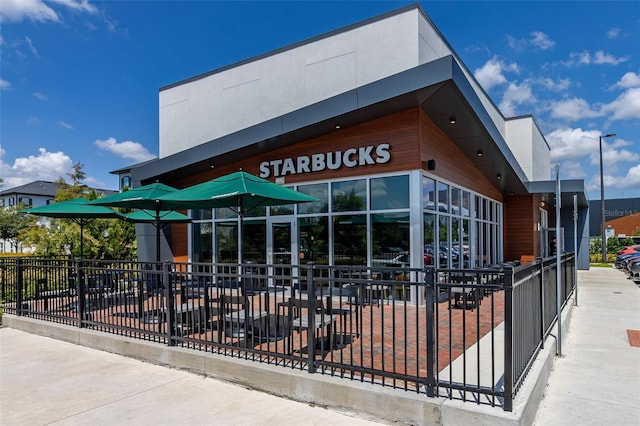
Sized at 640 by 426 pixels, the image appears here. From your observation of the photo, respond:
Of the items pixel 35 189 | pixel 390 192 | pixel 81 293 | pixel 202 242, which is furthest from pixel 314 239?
pixel 35 189

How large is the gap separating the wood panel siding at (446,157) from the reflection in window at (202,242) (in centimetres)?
716

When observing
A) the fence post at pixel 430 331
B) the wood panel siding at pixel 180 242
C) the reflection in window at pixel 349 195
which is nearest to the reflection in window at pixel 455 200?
the reflection in window at pixel 349 195

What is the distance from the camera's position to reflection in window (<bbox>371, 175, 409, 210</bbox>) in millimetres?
9508

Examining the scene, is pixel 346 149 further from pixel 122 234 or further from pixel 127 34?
pixel 122 234

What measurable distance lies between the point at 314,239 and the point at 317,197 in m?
1.13

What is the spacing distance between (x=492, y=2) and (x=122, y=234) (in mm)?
16006

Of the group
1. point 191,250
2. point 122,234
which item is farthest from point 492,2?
point 122,234

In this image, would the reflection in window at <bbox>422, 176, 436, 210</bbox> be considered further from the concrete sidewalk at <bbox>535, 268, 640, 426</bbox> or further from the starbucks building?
the concrete sidewalk at <bbox>535, 268, 640, 426</bbox>

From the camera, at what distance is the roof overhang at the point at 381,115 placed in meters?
8.20

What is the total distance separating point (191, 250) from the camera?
13.4 metres

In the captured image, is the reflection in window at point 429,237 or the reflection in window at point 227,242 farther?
the reflection in window at point 227,242

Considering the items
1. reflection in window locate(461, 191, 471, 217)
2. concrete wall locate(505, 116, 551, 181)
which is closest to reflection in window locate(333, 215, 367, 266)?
reflection in window locate(461, 191, 471, 217)

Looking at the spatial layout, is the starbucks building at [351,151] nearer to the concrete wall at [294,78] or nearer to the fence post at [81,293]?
the concrete wall at [294,78]

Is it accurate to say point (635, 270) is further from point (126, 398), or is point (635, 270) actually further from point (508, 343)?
point (126, 398)
